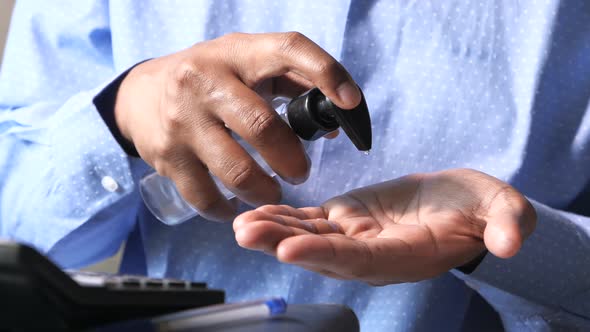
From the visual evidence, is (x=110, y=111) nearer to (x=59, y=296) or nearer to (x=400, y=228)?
(x=400, y=228)

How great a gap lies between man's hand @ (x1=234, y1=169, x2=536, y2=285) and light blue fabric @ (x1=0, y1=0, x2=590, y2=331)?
123 millimetres

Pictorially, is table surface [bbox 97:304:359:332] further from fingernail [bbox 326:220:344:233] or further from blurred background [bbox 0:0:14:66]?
blurred background [bbox 0:0:14:66]

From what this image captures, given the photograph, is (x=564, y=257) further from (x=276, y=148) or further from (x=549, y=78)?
(x=276, y=148)

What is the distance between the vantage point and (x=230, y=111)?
1.62ft

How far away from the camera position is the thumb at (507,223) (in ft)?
1.39

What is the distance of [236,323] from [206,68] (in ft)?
0.82

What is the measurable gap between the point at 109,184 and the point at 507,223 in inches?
15.7

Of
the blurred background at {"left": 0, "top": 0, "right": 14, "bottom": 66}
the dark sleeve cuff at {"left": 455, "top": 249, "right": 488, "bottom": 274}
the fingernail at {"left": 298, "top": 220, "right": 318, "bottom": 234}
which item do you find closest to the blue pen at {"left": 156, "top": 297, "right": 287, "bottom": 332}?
the fingernail at {"left": 298, "top": 220, "right": 318, "bottom": 234}

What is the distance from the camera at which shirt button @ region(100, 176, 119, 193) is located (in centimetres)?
66

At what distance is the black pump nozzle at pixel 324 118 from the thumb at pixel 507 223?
99 millimetres

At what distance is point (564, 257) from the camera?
624 mm

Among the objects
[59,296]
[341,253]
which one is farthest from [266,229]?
[59,296]

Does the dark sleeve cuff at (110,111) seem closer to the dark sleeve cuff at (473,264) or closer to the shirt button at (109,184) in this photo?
the shirt button at (109,184)

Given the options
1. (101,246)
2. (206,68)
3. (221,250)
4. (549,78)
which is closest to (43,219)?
(101,246)
